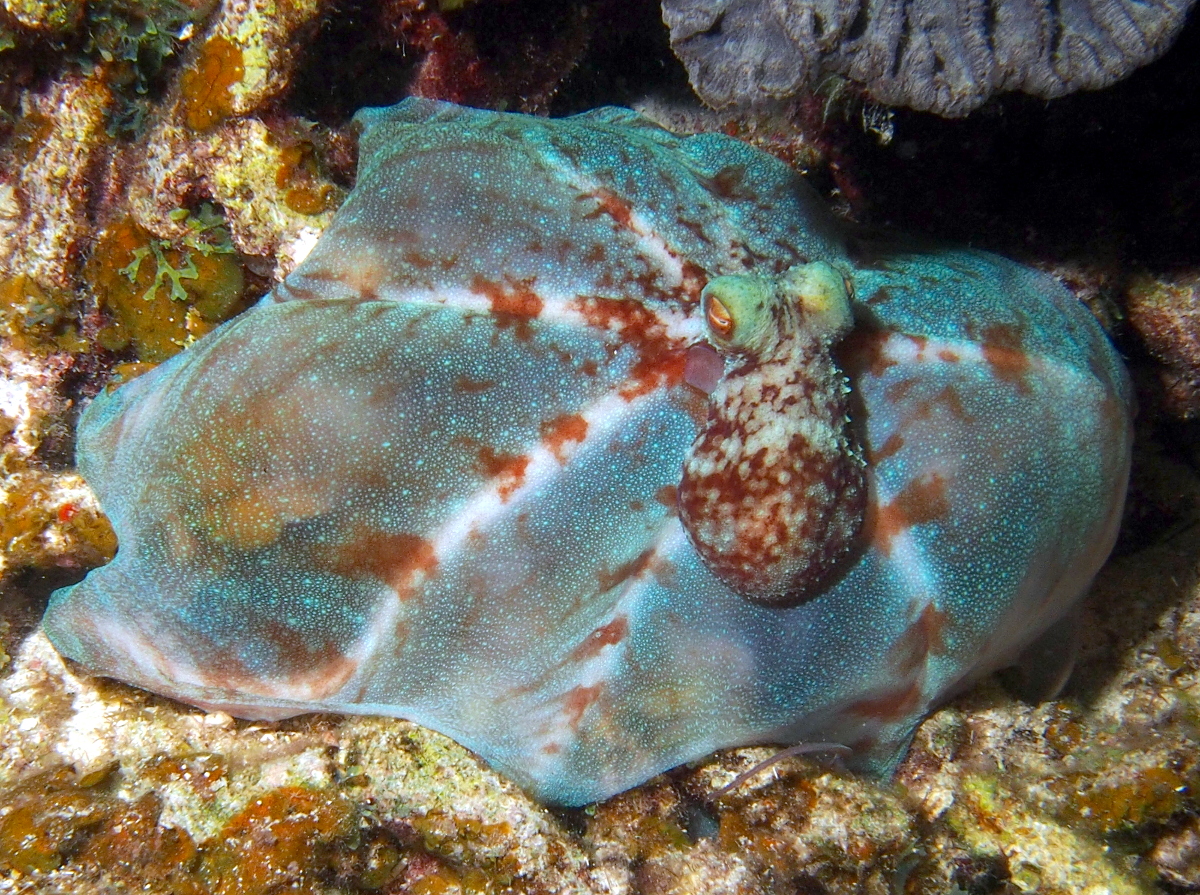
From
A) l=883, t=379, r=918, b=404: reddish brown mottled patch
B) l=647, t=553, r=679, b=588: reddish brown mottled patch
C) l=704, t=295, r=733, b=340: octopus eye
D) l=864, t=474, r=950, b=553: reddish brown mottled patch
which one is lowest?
l=647, t=553, r=679, b=588: reddish brown mottled patch

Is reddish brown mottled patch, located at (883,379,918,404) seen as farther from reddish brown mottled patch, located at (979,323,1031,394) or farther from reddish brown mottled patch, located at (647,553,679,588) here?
reddish brown mottled patch, located at (647,553,679,588)

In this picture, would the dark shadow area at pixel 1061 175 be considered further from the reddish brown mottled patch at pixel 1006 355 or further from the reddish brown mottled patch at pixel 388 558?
the reddish brown mottled patch at pixel 388 558

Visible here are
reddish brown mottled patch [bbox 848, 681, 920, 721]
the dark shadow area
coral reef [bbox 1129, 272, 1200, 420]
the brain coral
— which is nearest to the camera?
the brain coral

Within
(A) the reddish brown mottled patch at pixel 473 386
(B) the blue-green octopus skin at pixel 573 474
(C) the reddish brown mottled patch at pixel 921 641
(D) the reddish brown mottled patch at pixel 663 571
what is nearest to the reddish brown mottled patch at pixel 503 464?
(B) the blue-green octopus skin at pixel 573 474

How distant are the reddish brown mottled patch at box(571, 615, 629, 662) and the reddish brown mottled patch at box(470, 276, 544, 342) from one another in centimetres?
105

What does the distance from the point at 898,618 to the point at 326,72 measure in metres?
3.36

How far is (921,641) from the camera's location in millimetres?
2512

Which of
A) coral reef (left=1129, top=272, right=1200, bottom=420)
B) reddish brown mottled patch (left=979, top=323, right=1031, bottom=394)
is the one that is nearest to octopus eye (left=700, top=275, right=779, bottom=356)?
reddish brown mottled patch (left=979, top=323, right=1031, bottom=394)

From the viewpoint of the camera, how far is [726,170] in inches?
105

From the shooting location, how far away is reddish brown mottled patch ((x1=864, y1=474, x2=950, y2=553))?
2371mm

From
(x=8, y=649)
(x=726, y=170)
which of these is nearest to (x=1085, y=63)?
(x=726, y=170)

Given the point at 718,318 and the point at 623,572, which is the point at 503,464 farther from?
the point at 718,318

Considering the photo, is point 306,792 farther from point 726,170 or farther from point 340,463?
point 726,170

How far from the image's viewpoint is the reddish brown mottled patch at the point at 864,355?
240 centimetres
